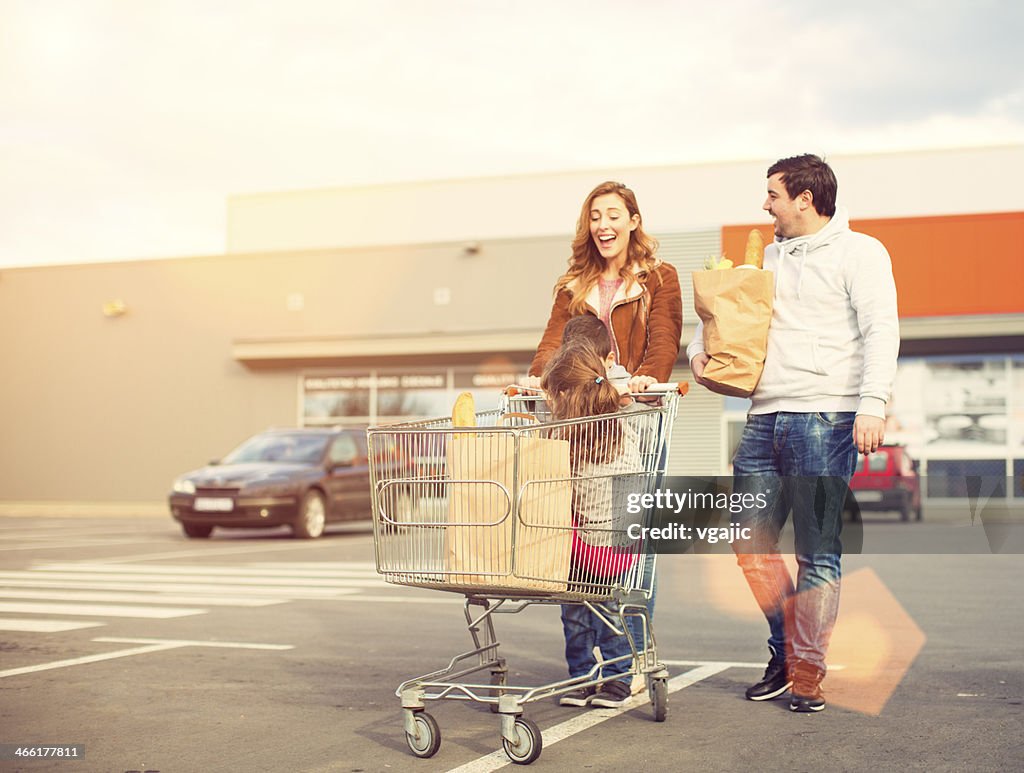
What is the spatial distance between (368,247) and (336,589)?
1836 cm

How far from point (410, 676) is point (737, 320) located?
91.6 inches

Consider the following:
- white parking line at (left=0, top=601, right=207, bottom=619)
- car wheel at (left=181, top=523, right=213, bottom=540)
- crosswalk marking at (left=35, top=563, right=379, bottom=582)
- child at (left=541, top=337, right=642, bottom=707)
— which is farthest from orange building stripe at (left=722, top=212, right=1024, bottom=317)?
child at (left=541, top=337, right=642, bottom=707)

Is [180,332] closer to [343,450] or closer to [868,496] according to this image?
[343,450]

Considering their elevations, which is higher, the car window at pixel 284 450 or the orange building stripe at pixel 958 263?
the orange building stripe at pixel 958 263

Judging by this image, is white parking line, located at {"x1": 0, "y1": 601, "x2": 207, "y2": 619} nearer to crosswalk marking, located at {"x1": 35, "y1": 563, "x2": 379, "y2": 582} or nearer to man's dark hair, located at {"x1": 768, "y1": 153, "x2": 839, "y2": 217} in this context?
crosswalk marking, located at {"x1": 35, "y1": 563, "x2": 379, "y2": 582}

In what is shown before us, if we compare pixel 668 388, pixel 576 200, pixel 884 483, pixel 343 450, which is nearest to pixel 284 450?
pixel 343 450

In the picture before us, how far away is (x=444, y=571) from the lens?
4375mm

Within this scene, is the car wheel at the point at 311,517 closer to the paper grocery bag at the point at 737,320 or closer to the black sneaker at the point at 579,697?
the black sneaker at the point at 579,697

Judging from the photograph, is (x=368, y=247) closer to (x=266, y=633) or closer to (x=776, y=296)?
(x=266, y=633)

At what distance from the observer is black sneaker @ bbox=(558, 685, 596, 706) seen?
17.0 feet

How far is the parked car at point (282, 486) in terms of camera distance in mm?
16469

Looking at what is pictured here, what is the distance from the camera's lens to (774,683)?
5.40 meters

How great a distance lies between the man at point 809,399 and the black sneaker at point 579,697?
716 millimetres

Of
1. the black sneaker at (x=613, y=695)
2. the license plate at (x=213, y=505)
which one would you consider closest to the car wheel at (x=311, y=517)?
the license plate at (x=213, y=505)
